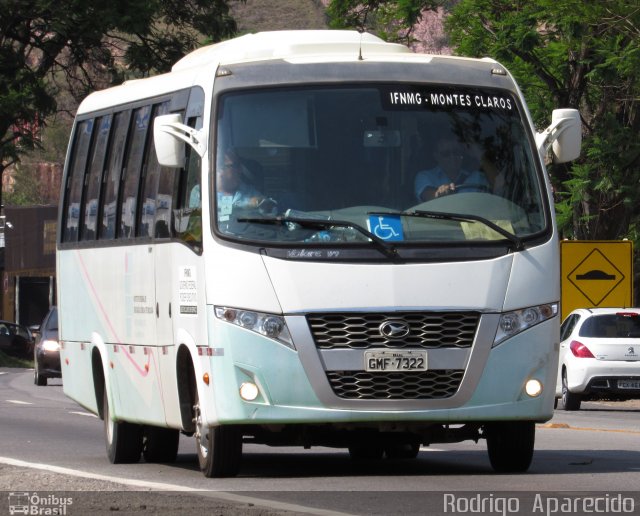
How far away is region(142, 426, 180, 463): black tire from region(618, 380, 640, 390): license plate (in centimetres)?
1329

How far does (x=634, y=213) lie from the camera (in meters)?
39.2

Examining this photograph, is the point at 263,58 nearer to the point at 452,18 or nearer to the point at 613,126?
the point at 613,126

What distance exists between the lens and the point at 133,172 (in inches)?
544

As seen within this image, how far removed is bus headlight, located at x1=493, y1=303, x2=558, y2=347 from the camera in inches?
442

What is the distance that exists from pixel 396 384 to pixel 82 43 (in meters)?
34.2

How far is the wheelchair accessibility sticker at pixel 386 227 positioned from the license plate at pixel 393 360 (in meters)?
0.76

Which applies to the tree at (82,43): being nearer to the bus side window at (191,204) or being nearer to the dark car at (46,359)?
the dark car at (46,359)

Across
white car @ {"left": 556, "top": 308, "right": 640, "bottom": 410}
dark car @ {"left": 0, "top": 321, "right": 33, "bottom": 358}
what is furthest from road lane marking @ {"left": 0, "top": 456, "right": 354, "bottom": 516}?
dark car @ {"left": 0, "top": 321, "right": 33, "bottom": 358}

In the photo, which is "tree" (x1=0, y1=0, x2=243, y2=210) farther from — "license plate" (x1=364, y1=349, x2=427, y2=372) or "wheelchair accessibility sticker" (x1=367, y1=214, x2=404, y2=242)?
"license plate" (x1=364, y1=349, x2=427, y2=372)

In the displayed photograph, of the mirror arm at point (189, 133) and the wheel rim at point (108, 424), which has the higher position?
the mirror arm at point (189, 133)

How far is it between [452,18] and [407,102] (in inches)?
1105

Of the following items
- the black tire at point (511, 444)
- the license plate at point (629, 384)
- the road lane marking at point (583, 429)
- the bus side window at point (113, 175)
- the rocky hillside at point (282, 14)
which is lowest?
the rocky hillside at point (282, 14)

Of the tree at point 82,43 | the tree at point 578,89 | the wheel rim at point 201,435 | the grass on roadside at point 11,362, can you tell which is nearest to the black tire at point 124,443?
the wheel rim at point 201,435

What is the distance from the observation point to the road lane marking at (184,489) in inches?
370
